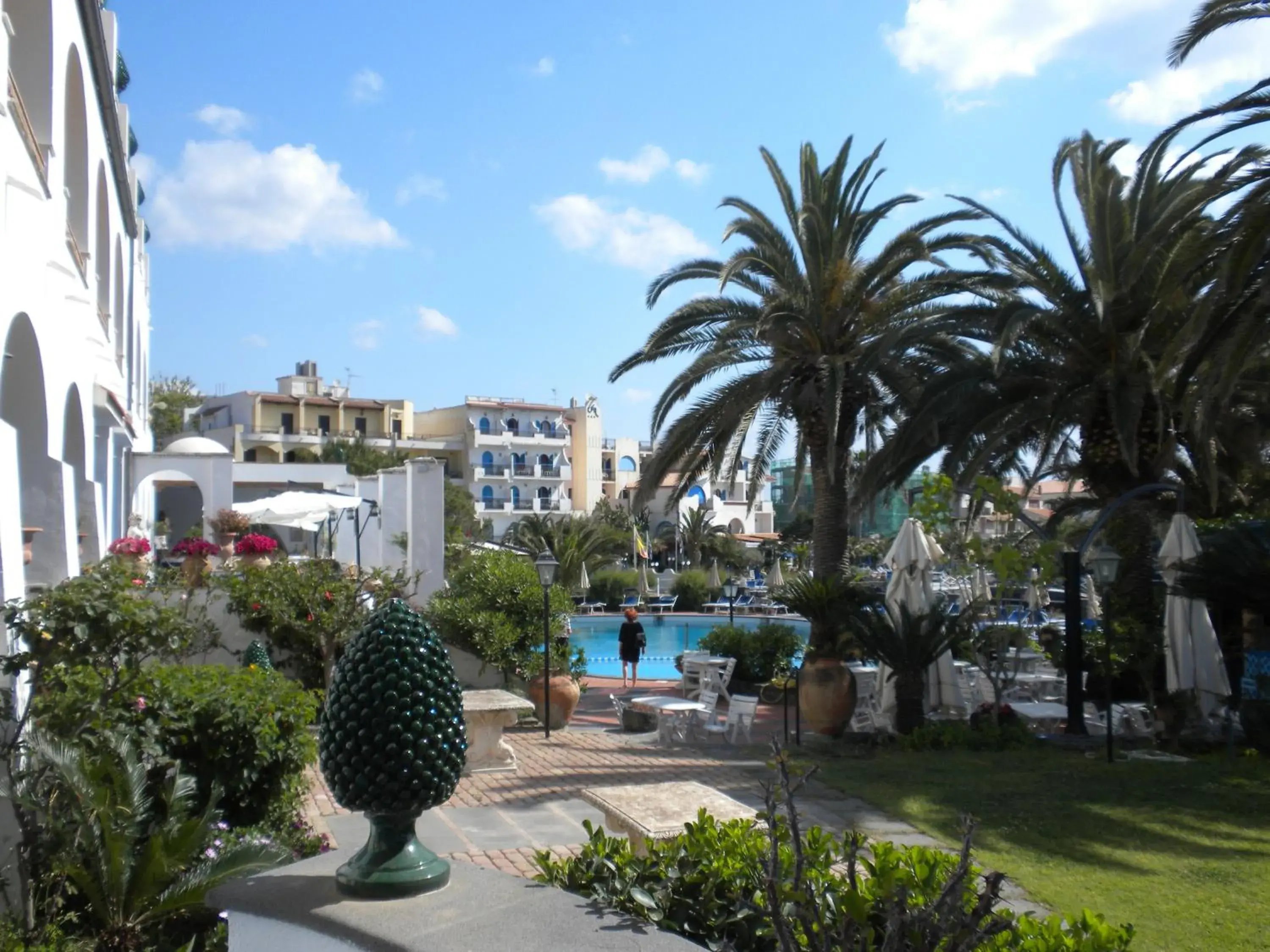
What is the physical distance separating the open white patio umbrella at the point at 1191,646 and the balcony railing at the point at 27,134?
12.1 metres

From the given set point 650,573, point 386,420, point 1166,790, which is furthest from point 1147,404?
point 386,420

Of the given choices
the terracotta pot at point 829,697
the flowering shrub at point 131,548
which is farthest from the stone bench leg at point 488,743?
the flowering shrub at point 131,548

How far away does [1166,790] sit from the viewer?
953 cm

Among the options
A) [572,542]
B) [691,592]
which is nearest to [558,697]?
[572,542]

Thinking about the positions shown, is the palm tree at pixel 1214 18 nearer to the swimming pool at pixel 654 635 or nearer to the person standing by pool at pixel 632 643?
the person standing by pool at pixel 632 643

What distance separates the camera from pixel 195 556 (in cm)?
1415

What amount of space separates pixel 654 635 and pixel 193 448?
61.2 ft

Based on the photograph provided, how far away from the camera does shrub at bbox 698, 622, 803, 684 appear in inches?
720

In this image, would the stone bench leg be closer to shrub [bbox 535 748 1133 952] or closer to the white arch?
shrub [bbox 535 748 1133 952]

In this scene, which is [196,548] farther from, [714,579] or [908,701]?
[714,579]

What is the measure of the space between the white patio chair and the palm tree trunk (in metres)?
1.67

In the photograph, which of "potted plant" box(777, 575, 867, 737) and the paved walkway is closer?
the paved walkway

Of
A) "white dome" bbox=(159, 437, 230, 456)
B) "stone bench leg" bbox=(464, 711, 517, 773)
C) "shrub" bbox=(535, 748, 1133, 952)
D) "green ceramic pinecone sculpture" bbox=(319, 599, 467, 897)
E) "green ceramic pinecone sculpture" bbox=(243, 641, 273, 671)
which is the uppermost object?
"white dome" bbox=(159, 437, 230, 456)

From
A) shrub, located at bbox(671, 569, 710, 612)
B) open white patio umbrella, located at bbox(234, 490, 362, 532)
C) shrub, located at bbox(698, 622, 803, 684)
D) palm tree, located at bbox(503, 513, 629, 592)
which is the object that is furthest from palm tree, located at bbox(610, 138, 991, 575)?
shrub, located at bbox(671, 569, 710, 612)
